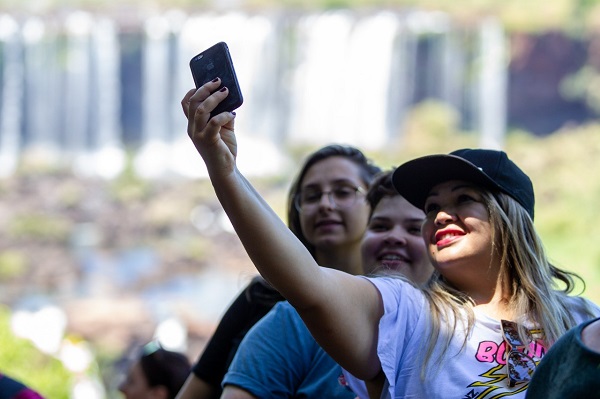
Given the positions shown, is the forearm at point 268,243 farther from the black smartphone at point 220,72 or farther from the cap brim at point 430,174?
the cap brim at point 430,174

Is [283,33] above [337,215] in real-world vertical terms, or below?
above

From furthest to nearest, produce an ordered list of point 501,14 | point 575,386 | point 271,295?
1. point 501,14
2. point 271,295
3. point 575,386

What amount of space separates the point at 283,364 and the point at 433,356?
0.54 meters

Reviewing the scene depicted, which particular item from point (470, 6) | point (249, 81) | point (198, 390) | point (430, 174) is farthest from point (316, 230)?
point (249, 81)

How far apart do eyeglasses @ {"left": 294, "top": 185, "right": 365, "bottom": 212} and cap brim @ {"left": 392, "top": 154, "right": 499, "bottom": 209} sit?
0.65 metres

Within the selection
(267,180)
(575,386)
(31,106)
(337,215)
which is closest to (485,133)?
(267,180)

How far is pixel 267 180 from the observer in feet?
63.9

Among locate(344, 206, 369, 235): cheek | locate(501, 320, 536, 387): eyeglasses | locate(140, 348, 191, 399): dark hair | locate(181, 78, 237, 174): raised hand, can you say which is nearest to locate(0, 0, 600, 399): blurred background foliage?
locate(140, 348, 191, 399): dark hair

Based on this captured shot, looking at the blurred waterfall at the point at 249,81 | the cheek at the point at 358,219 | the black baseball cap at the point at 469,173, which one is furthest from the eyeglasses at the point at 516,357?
the blurred waterfall at the point at 249,81

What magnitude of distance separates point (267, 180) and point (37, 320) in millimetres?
6281

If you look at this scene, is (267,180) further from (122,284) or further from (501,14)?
(501,14)

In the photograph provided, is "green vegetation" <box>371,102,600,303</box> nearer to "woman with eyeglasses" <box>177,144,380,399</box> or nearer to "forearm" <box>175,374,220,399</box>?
"woman with eyeglasses" <box>177,144,380,399</box>

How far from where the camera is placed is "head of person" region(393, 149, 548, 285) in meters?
1.81

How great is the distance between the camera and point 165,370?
3.14 m
